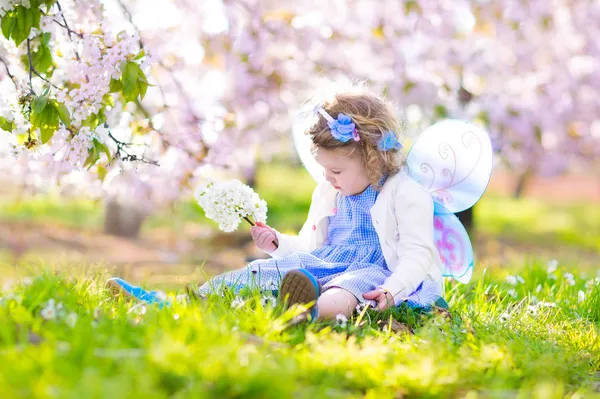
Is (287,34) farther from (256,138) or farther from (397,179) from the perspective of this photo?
(397,179)

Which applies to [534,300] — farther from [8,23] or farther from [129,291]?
[8,23]

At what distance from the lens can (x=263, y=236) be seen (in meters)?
3.10

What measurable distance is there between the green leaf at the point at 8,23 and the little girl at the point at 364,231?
1.03 meters

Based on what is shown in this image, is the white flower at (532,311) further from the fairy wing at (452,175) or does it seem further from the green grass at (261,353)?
the fairy wing at (452,175)

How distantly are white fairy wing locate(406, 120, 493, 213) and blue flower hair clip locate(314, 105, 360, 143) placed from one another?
1.48ft

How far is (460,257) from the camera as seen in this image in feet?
10.4

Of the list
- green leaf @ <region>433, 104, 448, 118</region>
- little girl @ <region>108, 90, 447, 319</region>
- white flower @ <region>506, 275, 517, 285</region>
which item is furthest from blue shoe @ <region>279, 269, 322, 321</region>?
green leaf @ <region>433, 104, 448, 118</region>

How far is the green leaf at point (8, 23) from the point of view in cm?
269

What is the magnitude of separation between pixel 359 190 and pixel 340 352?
3.90 feet

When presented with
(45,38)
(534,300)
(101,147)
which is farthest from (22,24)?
(534,300)

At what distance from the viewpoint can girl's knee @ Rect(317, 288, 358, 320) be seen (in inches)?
101

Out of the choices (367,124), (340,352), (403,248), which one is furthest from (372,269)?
(340,352)

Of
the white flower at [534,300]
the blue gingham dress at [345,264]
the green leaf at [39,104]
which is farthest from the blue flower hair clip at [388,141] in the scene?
the green leaf at [39,104]

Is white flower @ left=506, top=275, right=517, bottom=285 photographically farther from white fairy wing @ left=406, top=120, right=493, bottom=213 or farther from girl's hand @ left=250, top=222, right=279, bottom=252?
girl's hand @ left=250, top=222, right=279, bottom=252
